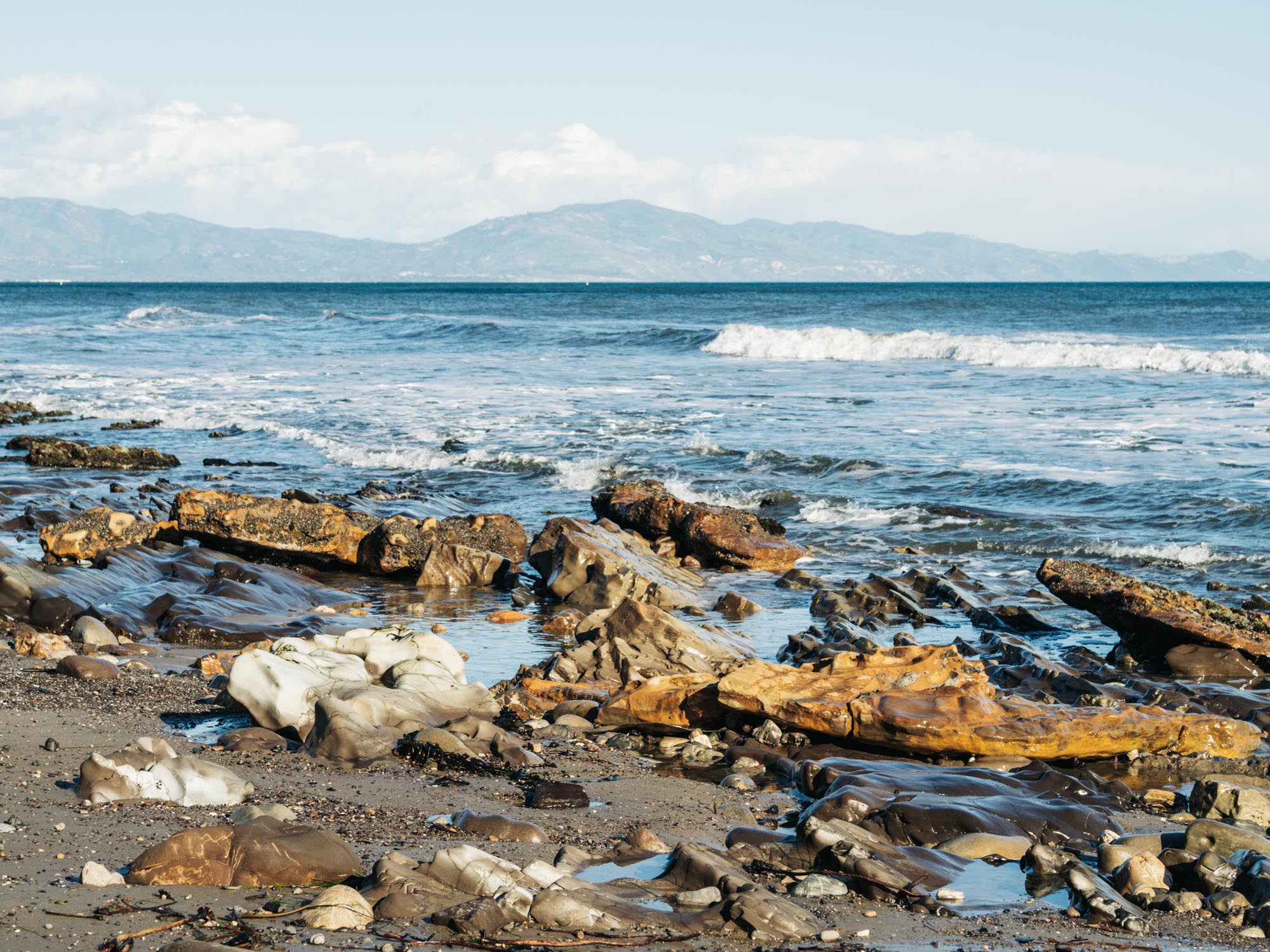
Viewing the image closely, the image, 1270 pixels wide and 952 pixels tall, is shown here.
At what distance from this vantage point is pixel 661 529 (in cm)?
1312

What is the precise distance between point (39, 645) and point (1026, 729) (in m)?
6.54

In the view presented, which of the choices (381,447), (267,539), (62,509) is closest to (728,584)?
(267,539)

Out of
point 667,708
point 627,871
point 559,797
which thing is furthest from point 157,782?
point 667,708

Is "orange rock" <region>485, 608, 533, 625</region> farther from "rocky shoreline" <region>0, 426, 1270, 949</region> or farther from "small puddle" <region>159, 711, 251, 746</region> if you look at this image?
"small puddle" <region>159, 711, 251, 746</region>

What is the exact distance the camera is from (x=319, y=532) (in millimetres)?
12000

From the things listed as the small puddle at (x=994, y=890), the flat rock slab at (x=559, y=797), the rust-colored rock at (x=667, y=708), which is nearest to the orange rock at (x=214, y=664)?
the rust-colored rock at (x=667, y=708)

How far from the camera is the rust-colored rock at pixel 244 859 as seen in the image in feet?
13.7

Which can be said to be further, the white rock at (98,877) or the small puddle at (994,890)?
the small puddle at (994,890)

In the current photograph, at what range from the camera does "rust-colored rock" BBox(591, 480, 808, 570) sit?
12477 mm

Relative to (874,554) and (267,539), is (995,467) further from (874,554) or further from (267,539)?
(267,539)

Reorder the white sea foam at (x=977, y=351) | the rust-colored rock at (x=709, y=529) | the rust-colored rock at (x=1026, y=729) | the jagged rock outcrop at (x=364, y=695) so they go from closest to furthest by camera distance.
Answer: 1. the jagged rock outcrop at (x=364, y=695)
2. the rust-colored rock at (x=1026, y=729)
3. the rust-colored rock at (x=709, y=529)
4. the white sea foam at (x=977, y=351)

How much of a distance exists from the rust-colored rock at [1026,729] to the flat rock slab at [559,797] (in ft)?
6.20

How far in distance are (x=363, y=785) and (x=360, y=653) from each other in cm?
208

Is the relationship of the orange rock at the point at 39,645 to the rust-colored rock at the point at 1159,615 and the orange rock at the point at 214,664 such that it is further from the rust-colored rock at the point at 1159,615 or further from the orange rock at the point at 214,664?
the rust-colored rock at the point at 1159,615
